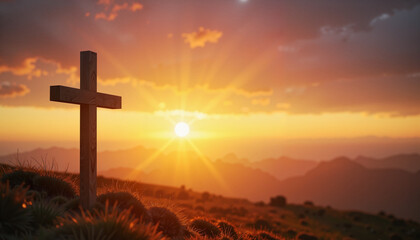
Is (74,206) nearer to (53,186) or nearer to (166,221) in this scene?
(53,186)

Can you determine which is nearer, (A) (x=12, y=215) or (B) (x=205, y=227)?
(A) (x=12, y=215)

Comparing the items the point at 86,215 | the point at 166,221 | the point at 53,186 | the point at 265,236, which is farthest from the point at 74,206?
the point at 265,236

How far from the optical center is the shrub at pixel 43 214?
7.20 meters

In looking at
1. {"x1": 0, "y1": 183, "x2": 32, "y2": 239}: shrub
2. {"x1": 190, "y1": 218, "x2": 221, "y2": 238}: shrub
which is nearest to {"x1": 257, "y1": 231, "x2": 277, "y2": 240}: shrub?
{"x1": 190, "y1": 218, "x2": 221, "y2": 238}: shrub

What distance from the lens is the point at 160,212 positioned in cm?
985

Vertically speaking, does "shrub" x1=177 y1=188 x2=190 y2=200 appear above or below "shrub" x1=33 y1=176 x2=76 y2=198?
below

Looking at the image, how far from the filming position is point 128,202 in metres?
9.23

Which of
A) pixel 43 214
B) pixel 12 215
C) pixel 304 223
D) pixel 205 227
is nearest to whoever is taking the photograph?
pixel 12 215

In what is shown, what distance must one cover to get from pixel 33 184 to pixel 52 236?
5792mm

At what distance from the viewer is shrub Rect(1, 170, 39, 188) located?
411 inches

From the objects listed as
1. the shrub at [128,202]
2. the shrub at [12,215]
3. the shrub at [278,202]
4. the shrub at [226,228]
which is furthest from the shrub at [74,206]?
the shrub at [278,202]

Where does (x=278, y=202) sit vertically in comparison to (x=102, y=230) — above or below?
below

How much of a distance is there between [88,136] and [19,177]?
3709mm

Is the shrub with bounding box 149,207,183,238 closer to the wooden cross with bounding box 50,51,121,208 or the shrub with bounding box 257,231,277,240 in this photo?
the wooden cross with bounding box 50,51,121,208
